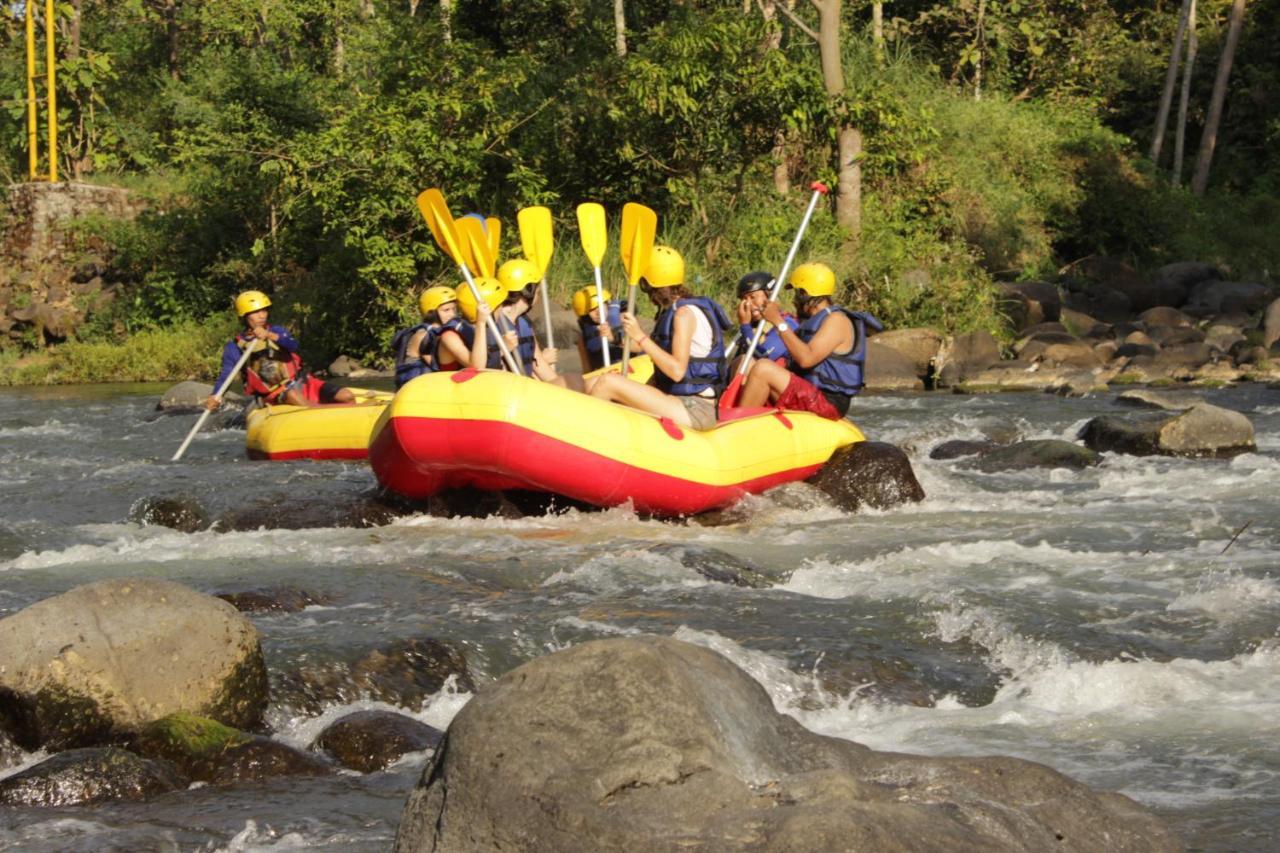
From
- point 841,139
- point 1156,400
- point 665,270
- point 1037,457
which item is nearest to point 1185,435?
point 1037,457

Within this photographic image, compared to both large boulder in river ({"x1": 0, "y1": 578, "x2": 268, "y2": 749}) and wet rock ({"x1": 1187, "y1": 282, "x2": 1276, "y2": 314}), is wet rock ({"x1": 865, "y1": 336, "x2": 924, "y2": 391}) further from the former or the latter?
large boulder in river ({"x1": 0, "y1": 578, "x2": 268, "y2": 749})

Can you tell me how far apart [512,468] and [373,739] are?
2.99 meters

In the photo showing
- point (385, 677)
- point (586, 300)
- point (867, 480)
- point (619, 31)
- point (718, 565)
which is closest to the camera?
point (385, 677)

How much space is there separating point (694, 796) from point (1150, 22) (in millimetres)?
26833

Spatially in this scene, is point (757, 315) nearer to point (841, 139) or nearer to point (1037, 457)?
point (1037, 457)

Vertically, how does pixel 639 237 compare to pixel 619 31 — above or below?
below

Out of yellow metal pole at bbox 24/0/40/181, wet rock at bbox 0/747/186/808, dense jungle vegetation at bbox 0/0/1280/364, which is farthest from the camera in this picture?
yellow metal pole at bbox 24/0/40/181

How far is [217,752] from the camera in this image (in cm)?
A: 445

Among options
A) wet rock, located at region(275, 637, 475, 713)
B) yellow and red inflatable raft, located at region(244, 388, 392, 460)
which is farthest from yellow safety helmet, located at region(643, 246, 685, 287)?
wet rock, located at region(275, 637, 475, 713)

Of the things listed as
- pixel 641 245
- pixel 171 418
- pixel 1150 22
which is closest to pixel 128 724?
pixel 641 245

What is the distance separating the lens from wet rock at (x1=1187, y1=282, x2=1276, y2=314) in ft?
63.1

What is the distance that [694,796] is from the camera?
2.94 m

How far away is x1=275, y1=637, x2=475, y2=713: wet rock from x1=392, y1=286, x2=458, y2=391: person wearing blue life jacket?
4.18 metres

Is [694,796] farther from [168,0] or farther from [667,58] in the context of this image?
[168,0]
